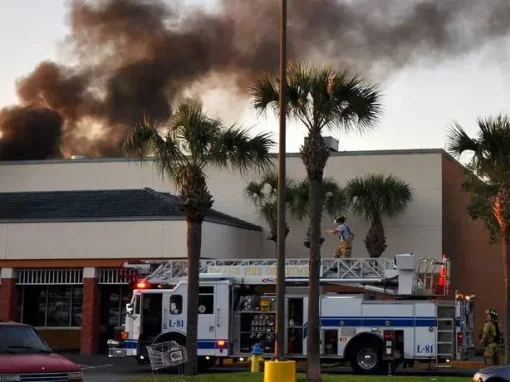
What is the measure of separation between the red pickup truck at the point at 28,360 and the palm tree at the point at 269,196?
2125 centimetres

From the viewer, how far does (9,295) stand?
116 ft

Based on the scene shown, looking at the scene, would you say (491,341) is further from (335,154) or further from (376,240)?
(335,154)

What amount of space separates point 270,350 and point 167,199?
492 inches

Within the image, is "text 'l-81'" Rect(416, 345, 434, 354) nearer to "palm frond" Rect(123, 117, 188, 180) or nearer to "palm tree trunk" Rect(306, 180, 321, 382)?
"palm tree trunk" Rect(306, 180, 321, 382)

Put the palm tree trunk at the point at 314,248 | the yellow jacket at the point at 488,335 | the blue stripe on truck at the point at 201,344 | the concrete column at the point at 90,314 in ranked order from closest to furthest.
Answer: the palm tree trunk at the point at 314,248
the yellow jacket at the point at 488,335
the blue stripe on truck at the point at 201,344
the concrete column at the point at 90,314

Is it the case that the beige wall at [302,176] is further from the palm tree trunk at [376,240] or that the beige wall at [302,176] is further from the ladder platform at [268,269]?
the ladder platform at [268,269]

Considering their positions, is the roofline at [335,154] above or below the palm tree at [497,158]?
above

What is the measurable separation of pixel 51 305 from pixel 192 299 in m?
17.1

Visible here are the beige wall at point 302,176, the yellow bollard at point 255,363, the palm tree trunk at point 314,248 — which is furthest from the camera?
the beige wall at point 302,176

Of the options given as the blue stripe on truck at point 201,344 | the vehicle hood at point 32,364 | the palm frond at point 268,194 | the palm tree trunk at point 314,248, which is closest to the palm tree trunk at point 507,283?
the palm tree trunk at point 314,248

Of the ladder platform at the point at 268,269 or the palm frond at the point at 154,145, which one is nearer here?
the palm frond at the point at 154,145

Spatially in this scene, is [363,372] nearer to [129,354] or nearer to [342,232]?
[342,232]

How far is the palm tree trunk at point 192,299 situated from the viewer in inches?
851

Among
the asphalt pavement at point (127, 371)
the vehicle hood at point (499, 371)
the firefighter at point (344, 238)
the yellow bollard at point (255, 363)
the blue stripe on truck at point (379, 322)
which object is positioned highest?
the firefighter at point (344, 238)
